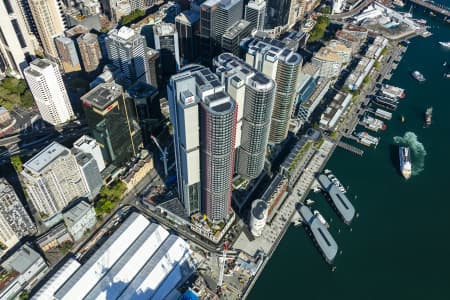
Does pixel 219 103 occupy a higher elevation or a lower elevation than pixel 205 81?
lower

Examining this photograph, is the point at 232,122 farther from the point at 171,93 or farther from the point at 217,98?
the point at 171,93

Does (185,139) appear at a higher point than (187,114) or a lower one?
lower

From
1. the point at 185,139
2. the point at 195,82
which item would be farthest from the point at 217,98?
the point at 185,139

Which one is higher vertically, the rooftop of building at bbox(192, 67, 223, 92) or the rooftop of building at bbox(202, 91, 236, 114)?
the rooftop of building at bbox(192, 67, 223, 92)

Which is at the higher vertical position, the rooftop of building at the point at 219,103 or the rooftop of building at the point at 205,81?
the rooftop of building at the point at 205,81

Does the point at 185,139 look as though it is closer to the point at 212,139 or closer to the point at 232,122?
the point at 212,139

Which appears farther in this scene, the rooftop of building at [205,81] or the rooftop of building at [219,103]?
the rooftop of building at [205,81]

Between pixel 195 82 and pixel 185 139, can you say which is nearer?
pixel 195 82

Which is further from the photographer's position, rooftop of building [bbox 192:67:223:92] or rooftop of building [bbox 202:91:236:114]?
rooftop of building [bbox 192:67:223:92]

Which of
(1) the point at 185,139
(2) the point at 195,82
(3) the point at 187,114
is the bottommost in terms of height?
(1) the point at 185,139

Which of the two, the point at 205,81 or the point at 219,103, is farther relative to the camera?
the point at 205,81
